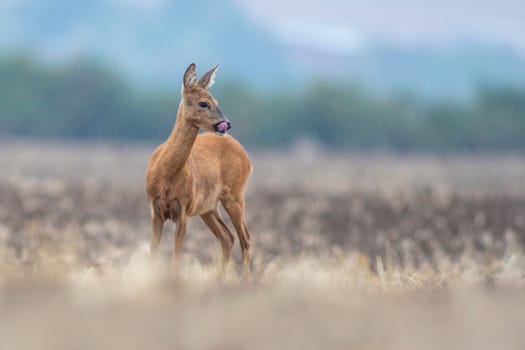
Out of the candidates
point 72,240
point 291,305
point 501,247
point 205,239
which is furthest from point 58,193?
point 291,305

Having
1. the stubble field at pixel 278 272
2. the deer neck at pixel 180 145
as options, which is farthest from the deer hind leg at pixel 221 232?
the deer neck at pixel 180 145

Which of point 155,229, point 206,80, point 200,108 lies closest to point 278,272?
point 155,229

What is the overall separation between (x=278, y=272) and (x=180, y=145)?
1471mm

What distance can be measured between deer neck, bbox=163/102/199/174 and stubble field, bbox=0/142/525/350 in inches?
29.2

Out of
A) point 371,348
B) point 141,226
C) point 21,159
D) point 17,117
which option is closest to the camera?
point 371,348

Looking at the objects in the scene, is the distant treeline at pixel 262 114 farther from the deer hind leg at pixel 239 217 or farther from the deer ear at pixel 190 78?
the deer ear at pixel 190 78

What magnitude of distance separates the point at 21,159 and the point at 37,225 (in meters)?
21.0

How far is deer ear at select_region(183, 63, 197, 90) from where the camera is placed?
859 centimetres

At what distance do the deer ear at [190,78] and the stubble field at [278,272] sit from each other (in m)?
1.42

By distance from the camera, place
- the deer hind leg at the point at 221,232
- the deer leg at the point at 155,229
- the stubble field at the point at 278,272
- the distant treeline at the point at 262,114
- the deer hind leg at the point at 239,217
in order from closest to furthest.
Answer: the stubble field at the point at 278,272, the deer leg at the point at 155,229, the deer hind leg at the point at 239,217, the deer hind leg at the point at 221,232, the distant treeline at the point at 262,114

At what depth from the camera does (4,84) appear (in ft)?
282

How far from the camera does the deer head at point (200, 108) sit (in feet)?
28.2

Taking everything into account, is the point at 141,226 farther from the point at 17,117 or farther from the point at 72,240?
the point at 17,117

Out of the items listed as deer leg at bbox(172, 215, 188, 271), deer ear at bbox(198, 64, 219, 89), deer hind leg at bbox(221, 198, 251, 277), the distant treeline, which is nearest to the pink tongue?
deer ear at bbox(198, 64, 219, 89)
